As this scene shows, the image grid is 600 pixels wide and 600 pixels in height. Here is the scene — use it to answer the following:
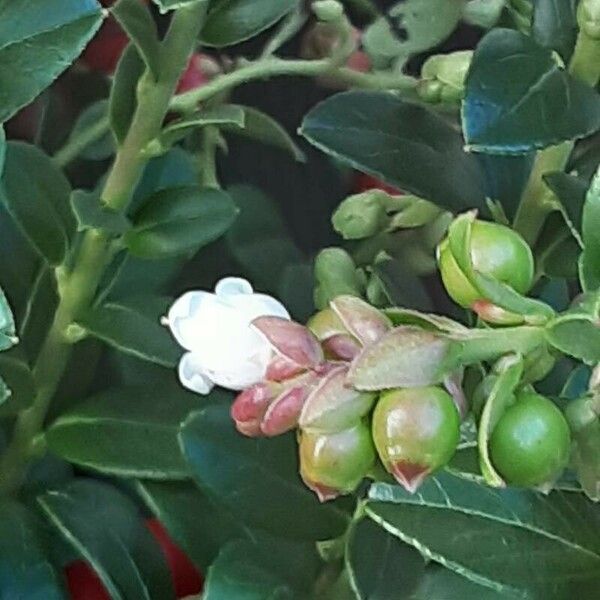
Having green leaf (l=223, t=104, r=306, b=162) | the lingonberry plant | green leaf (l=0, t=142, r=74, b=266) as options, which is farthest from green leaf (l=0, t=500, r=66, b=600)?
green leaf (l=223, t=104, r=306, b=162)

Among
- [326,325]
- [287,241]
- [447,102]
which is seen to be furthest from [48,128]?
[326,325]

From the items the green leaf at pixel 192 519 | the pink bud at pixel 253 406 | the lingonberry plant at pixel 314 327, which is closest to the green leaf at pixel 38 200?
the lingonberry plant at pixel 314 327

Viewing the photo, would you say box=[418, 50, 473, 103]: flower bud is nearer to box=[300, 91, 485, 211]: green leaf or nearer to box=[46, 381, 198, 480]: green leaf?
box=[300, 91, 485, 211]: green leaf

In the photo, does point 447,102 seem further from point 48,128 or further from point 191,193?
point 48,128

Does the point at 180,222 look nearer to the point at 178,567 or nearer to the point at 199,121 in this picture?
the point at 199,121

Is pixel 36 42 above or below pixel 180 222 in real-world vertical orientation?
above

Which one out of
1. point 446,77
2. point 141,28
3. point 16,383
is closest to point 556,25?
point 446,77

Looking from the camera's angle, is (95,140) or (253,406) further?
(95,140)
